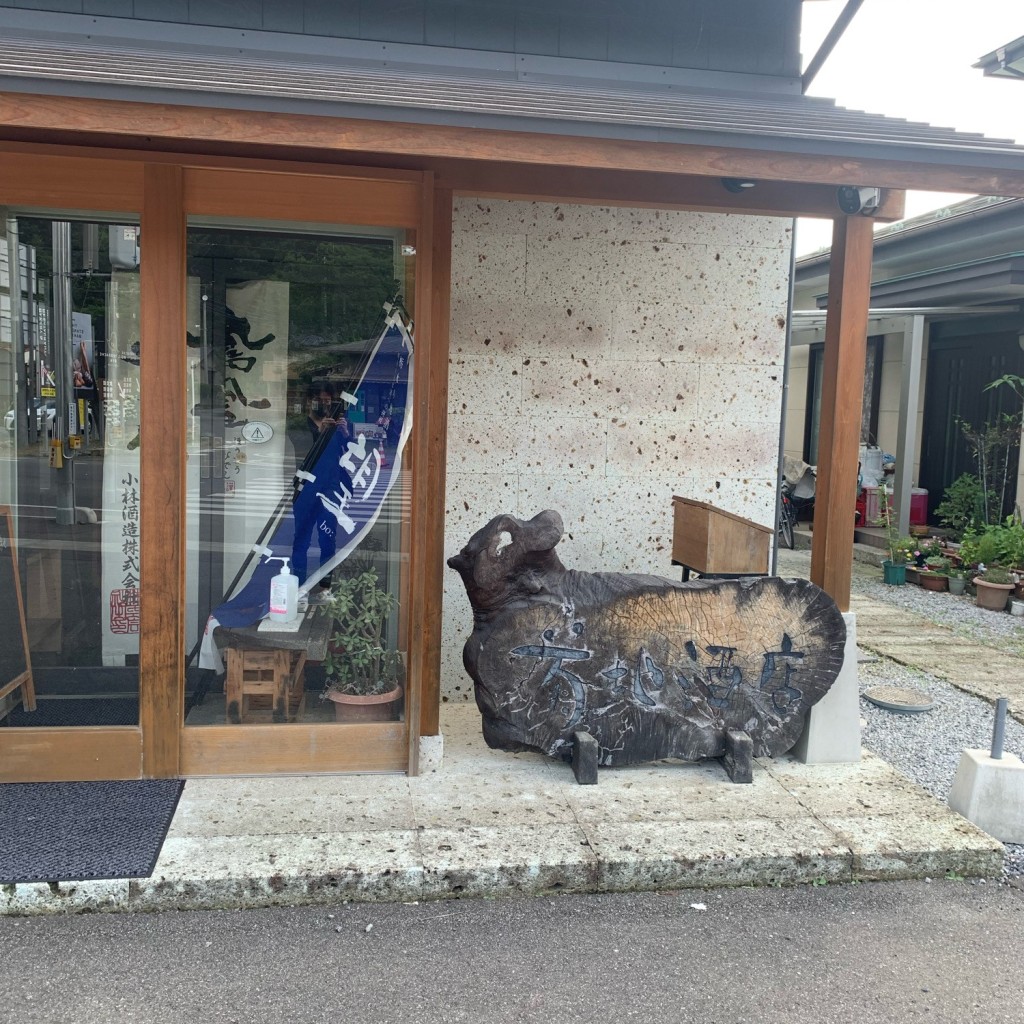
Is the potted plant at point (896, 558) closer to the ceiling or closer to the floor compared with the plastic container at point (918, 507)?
closer to the floor

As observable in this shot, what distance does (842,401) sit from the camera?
4684 mm

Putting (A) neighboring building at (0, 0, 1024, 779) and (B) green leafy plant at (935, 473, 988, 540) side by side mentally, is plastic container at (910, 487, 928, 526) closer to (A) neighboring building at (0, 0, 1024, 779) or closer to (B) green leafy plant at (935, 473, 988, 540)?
(B) green leafy plant at (935, 473, 988, 540)

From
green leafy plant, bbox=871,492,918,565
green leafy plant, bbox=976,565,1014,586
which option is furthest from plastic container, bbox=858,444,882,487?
green leafy plant, bbox=976,565,1014,586

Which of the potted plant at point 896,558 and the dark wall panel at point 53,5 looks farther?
the potted plant at point 896,558

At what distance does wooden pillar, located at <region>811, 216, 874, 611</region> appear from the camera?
462cm

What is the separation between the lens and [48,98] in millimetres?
3385

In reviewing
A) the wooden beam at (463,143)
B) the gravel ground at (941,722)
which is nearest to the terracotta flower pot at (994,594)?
the gravel ground at (941,722)

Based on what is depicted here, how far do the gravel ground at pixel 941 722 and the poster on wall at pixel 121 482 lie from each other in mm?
4023

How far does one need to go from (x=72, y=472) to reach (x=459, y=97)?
2.57 meters

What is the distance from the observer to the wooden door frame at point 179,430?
4152mm

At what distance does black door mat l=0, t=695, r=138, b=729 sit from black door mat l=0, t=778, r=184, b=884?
273mm

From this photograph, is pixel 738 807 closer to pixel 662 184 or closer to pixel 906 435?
pixel 662 184

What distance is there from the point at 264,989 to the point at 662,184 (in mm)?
3805

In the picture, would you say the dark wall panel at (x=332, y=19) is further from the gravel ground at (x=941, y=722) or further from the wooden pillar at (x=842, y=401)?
the gravel ground at (x=941, y=722)
